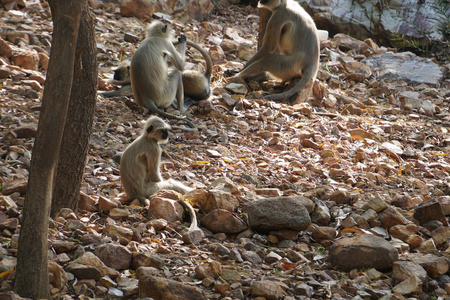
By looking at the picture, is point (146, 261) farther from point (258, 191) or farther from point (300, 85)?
point (300, 85)

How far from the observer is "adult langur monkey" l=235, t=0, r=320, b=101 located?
8.38 meters

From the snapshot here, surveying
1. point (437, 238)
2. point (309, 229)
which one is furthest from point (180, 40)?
point (437, 238)

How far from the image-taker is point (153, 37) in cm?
750

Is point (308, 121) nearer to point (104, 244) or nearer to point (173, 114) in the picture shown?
point (173, 114)

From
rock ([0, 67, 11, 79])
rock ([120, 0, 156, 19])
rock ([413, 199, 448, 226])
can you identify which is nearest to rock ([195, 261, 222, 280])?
rock ([413, 199, 448, 226])

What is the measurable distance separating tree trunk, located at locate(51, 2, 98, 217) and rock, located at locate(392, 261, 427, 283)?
228 centimetres

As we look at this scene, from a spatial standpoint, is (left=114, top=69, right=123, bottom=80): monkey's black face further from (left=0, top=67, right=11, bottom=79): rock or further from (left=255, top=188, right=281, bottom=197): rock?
(left=255, top=188, right=281, bottom=197): rock

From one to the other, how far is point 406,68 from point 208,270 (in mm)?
7702

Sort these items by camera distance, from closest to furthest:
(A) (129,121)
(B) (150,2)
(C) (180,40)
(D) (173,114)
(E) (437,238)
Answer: (E) (437,238)
(A) (129,121)
(D) (173,114)
(C) (180,40)
(B) (150,2)

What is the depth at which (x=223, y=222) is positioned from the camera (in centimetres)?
429

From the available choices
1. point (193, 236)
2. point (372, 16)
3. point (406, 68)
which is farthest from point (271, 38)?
point (193, 236)

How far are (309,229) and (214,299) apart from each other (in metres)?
1.43

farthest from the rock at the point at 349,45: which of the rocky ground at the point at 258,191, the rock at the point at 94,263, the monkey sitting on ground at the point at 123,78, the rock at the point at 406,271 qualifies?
the rock at the point at 94,263

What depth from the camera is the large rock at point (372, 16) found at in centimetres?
1188
